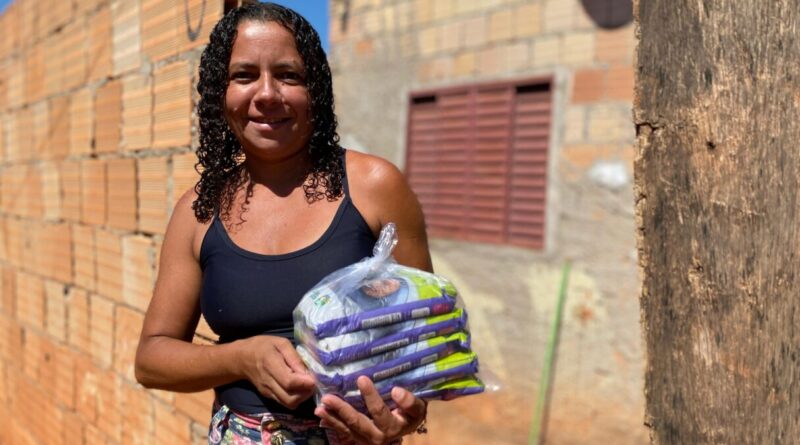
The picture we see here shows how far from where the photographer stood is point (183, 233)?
1.75m

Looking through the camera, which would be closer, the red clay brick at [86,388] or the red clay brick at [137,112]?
the red clay brick at [137,112]

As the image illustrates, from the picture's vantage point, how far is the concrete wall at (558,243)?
16.5ft

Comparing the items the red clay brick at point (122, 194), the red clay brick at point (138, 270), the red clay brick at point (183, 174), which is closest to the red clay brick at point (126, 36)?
the red clay brick at point (122, 194)

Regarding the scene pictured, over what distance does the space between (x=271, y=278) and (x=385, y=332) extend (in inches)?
11.9

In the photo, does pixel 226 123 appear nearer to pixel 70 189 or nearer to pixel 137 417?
pixel 137 417

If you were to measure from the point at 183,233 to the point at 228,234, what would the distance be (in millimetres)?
146

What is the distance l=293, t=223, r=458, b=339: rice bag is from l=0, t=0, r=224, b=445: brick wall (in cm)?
128

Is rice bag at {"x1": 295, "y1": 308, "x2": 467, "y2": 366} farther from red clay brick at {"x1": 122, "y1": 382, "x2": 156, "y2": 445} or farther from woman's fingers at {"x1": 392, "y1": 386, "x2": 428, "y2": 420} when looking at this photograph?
red clay brick at {"x1": 122, "y1": 382, "x2": 156, "y2": 445}

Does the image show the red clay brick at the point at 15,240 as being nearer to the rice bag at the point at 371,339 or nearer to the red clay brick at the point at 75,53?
the red clay brick at the point at 75,53

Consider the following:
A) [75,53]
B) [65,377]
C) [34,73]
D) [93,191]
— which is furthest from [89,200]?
[34,73]

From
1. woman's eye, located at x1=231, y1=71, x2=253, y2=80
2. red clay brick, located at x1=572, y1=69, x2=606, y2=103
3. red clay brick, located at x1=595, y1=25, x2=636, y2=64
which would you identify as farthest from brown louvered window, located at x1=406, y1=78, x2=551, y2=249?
woman's eye, located at x1=231, y1=71, x2=253, y2=80

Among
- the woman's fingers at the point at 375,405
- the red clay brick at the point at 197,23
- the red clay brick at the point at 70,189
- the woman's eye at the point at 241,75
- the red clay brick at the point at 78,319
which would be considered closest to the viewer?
the woman's fingers at the point at 375,405

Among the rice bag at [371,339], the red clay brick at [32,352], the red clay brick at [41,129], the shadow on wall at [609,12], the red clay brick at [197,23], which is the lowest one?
the red clay brick at [32,352]

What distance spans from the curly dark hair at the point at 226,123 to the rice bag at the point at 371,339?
0.36m
